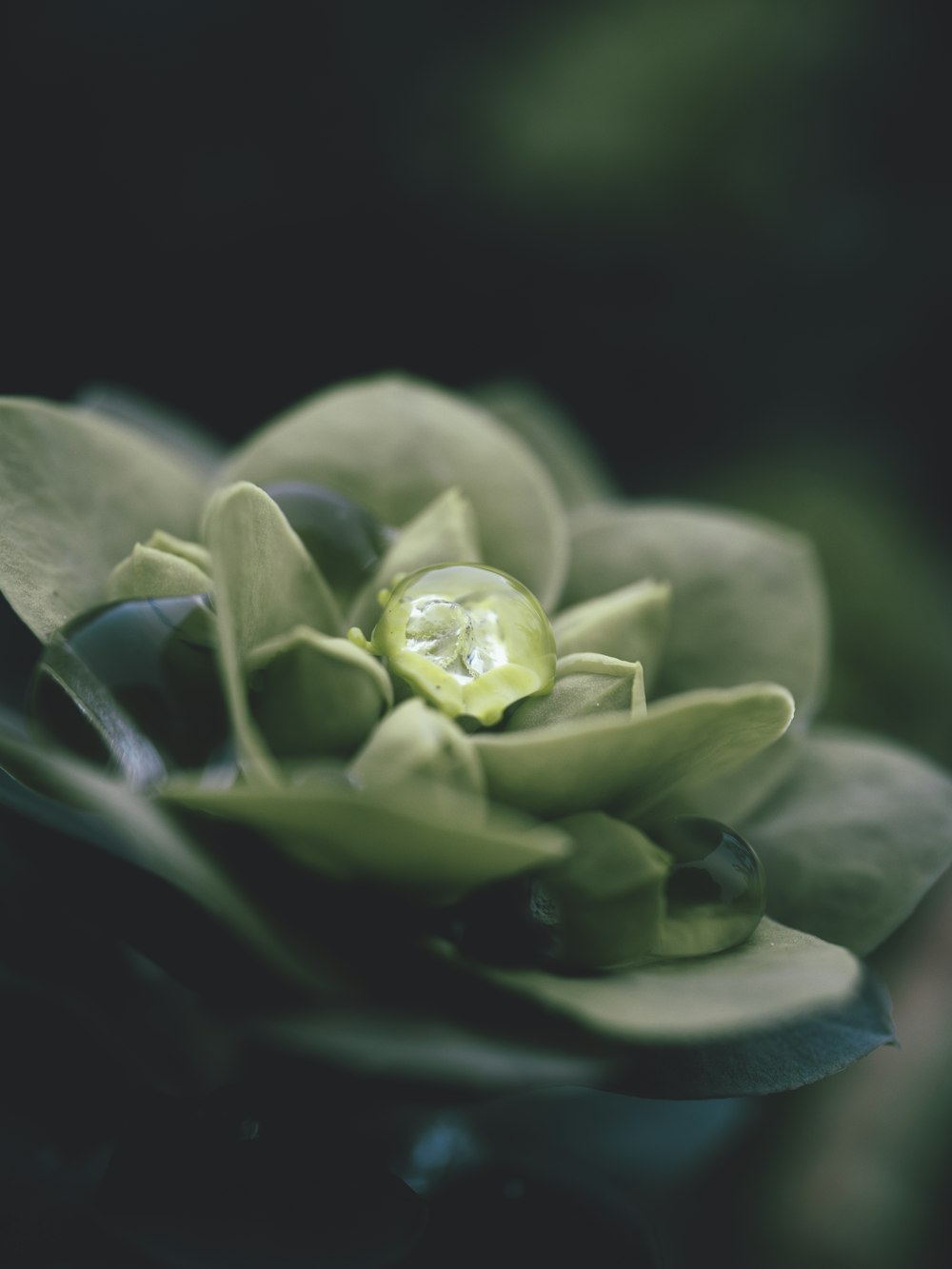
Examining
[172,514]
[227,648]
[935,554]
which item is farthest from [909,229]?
[227,648]

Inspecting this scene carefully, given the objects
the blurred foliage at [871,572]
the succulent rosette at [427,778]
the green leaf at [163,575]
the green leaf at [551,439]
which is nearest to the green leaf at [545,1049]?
the succulent rosette at [427,778]

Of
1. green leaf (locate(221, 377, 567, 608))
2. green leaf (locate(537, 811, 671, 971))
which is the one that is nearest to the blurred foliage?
green leaf (locate(221, 377, 567, 608))

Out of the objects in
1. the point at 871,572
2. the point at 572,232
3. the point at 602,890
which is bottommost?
the point at 871,572

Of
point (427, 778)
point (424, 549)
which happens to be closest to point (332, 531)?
point (424, 549)

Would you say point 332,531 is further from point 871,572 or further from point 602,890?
point 871,572

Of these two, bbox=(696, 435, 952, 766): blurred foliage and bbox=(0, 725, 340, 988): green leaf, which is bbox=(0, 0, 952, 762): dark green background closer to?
bbox=(696, 435, 952, 766): blurred foliage

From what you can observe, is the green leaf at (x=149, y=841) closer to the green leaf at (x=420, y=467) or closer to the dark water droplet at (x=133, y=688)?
the dark water droplet at (x=133, y=688)

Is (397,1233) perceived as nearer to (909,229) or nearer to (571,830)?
(571,830)
